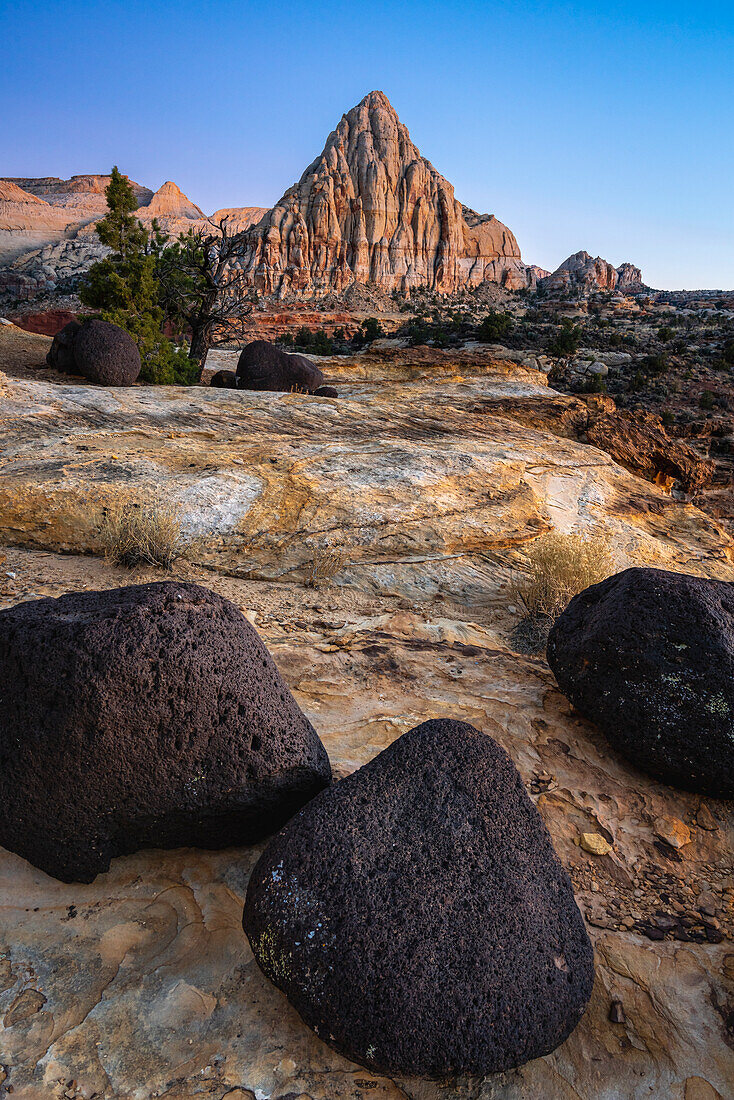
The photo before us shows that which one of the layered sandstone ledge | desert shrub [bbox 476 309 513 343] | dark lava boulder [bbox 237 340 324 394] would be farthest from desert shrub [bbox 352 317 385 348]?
the layered sandstone ledge

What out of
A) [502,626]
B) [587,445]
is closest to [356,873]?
[502,626]

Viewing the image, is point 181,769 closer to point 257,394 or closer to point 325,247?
point 257,394

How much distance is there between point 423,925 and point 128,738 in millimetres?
1186

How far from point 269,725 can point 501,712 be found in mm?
1655

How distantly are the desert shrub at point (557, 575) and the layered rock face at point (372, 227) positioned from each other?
67.6 metres

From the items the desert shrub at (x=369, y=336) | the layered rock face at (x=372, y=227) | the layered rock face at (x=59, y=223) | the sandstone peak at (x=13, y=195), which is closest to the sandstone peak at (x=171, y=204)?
the layered rock face at (x=59, y=223)

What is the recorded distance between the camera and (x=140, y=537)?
463cm

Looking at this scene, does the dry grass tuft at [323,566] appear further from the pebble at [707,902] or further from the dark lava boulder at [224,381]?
the dark lava boulder at [224,381]

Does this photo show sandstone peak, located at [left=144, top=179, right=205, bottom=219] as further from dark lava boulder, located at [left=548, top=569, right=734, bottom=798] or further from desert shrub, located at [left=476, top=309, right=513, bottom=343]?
dark lava boulder, located at [left=548, top=569, right=734, bottom=798]

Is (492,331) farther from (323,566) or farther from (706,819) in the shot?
(706,819)

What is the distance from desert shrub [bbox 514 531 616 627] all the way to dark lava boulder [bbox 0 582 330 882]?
10.9 ft

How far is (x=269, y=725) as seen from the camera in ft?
7.47

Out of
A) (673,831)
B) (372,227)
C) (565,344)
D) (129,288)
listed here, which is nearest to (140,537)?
(673,831)

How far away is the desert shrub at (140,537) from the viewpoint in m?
4.62
